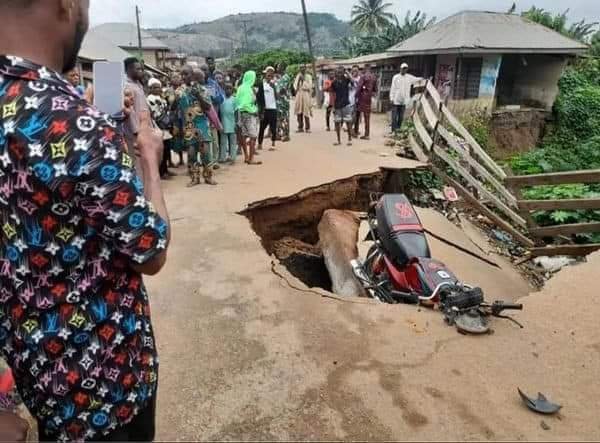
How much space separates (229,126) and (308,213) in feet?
7.35

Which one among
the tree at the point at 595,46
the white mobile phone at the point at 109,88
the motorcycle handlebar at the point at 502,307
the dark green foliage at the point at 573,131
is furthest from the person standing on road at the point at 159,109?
the tree at the point at 595,46

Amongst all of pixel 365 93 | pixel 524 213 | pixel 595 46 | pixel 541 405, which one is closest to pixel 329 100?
pixel 365 93

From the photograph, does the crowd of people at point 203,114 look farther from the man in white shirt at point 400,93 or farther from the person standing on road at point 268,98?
the man in white shirt at point 400,93

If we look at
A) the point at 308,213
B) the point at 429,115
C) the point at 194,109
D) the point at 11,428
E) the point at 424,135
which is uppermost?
the point at 194,109

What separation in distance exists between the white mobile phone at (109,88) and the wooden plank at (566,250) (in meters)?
4.92

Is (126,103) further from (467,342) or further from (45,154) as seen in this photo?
(467,342)

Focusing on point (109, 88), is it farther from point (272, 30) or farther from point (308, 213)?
point (272, 30)

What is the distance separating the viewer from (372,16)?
42.8 meters

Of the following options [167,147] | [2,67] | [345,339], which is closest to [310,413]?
[345,339]

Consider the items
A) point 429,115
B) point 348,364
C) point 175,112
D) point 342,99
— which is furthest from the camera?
point 342,99

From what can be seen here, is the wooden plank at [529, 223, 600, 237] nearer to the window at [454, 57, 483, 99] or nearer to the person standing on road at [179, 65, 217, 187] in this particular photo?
the person standing on road at [179, 65, 217, 187]

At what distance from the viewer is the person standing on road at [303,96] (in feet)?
36.7

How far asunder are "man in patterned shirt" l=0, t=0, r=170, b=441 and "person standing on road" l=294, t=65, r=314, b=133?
10.6m

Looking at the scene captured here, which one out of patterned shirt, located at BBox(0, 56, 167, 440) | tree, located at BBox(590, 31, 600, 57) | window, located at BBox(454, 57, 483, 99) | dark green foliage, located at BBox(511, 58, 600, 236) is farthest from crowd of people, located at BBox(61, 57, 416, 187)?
tree, located at BBox(590, 31, 600, 57)
